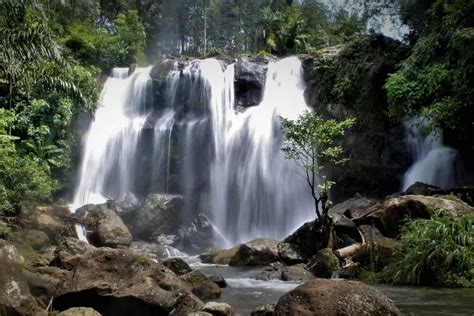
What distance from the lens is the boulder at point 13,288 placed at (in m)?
6.75

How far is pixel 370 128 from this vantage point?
68.5 feet

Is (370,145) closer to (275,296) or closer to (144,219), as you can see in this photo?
(144,219)

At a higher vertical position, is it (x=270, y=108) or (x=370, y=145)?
(x=270, y=108)

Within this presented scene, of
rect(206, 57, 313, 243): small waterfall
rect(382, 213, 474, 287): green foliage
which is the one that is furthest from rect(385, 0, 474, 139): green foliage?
rect(382, 213, 474, 287): green foliage

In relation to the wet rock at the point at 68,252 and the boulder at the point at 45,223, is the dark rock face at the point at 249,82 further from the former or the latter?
the wet rock at the point at 68,252

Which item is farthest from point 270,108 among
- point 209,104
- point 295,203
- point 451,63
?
point 451,63

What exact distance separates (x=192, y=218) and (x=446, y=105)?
11.5 m

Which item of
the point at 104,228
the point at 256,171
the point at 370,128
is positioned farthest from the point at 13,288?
the point at 370,128

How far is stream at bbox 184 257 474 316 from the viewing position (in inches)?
327

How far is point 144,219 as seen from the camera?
822 inches

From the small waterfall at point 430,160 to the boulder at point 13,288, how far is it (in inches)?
561

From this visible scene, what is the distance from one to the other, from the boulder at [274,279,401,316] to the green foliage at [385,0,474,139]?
36.0 ft

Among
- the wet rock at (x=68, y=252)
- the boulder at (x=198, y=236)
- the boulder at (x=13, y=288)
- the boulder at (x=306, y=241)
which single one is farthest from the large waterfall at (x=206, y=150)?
the boulder at (x=13, y=288)

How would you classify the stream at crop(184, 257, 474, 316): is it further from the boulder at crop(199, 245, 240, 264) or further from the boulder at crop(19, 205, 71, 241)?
the boulder at crop(19, 205, 71, 241)
